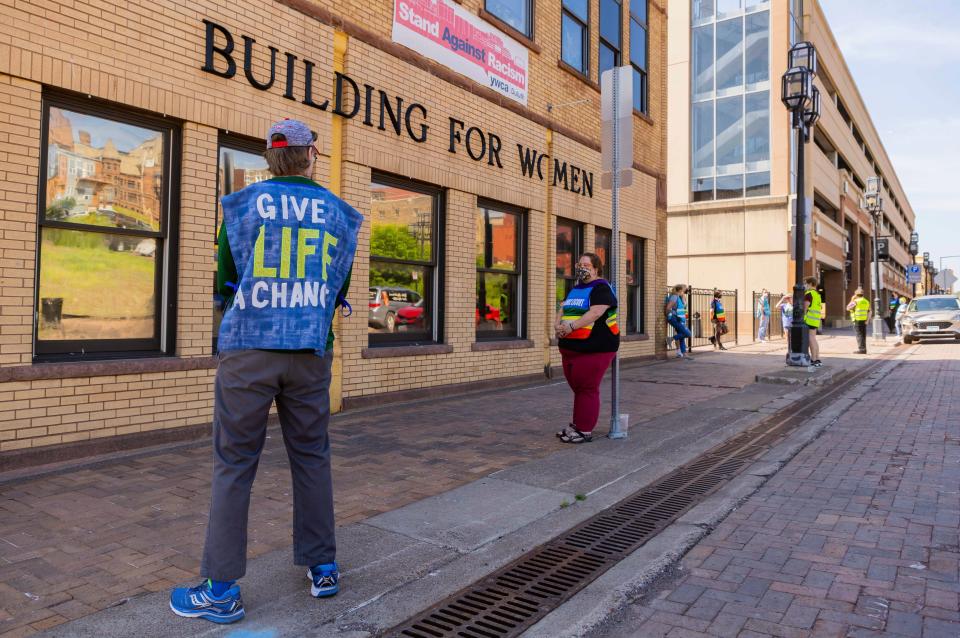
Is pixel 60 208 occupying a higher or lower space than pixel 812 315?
higher

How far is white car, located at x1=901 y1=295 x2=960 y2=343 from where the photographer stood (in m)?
23.2

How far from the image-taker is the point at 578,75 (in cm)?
1243

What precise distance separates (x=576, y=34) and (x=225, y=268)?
1113cm

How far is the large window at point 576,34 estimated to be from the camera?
1220 centimetres

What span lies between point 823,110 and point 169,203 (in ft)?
126

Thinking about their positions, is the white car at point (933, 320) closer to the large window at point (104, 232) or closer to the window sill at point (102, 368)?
the window sill at point (102, 368)

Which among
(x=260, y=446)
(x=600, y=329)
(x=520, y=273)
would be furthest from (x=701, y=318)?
(x=260, y=446)

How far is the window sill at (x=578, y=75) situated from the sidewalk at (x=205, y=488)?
600 cm

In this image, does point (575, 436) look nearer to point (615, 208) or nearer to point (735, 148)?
point (615, 208)

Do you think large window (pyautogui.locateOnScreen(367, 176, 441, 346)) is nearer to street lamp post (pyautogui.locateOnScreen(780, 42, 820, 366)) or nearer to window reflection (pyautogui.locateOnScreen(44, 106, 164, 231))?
window reflection (pyautogui.locateOnScreen(44, 106, 164, 231))

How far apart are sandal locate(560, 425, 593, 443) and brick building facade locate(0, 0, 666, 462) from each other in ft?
8.75

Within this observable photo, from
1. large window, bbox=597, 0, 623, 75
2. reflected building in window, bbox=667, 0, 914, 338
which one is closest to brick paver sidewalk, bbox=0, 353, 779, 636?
large window, bbox=597, 0, 623, 75

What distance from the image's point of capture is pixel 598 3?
13.0 metres

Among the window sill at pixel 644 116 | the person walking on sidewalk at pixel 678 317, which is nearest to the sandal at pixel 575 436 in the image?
the window sill at pixel 644 116
